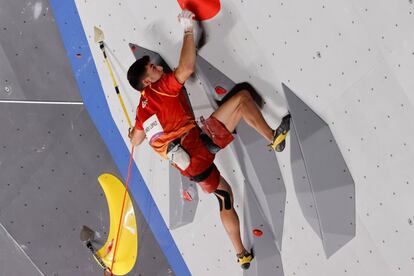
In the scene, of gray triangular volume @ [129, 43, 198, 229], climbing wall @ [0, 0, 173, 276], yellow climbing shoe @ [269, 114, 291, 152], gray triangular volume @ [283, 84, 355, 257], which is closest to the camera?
gray triangular volume @ [283, 84, 355, 257]

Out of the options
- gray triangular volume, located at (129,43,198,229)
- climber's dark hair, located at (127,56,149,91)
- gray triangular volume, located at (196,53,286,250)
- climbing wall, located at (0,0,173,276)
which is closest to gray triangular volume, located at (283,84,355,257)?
gray triangular volume, located at (196,53,286,250)

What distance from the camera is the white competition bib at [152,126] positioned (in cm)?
273

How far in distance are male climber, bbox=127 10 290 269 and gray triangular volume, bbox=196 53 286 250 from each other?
93mm

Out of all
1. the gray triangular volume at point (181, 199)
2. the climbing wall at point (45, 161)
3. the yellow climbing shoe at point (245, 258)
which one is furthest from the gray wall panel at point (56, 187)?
the yellow climbing shoe at point (245, 258)

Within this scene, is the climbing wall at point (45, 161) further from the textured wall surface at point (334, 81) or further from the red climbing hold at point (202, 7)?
the red climbing hold at point (202, 7)

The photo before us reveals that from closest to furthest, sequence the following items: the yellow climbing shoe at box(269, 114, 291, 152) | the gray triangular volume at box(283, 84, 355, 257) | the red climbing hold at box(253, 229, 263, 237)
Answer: the gray triangular volume at box(283, 84, 355, 257) < the yellow climbing shoe at box(269, 114, 291, 152) < the red climbing hold at box(253, 229, 263, 237)

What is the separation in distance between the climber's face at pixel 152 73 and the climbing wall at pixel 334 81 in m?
0.21

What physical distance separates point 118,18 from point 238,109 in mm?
811

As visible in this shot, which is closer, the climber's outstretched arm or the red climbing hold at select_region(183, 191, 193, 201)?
the climber's outstretched arm

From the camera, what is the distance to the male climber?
261cm

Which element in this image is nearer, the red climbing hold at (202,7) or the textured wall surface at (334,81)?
the textured wall surface at (334,81)

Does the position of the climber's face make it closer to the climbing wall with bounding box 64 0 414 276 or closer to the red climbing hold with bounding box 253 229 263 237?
the climbing wall with bounding box 64 0 414 276

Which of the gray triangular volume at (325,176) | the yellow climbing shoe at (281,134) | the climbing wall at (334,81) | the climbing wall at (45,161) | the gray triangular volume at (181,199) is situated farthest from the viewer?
the climbing wall at (45,161)

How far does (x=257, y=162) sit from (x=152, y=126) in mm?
503
